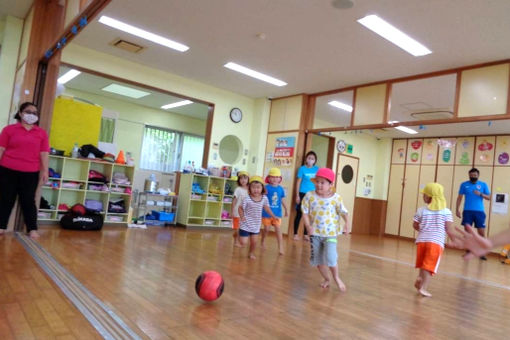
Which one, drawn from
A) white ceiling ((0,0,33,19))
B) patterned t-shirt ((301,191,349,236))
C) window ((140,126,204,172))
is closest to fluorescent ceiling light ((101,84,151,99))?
window ((140,126,204,172))

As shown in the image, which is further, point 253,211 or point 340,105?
point 340,105

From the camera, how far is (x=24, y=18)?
5.94 metres

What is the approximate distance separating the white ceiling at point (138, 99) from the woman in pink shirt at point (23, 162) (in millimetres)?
4018

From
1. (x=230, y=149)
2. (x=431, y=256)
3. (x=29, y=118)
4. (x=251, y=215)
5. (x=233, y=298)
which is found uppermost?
(x=230, y=149)

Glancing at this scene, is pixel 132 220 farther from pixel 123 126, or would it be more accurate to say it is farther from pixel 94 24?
pixel 123 126

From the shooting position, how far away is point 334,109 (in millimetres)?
8836

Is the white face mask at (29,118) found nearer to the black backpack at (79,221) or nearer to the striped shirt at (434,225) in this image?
the black backpack at (79,221)

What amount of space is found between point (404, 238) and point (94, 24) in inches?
370

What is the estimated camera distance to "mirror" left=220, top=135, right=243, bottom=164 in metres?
8.68

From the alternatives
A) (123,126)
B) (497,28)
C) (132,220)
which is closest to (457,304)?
(497,28)

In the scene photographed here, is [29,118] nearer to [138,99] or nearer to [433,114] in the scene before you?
[138,99]

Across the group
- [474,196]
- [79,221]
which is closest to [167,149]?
[79,221]

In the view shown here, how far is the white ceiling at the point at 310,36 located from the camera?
434 centimetres

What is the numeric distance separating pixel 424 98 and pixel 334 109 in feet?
7.00
